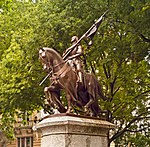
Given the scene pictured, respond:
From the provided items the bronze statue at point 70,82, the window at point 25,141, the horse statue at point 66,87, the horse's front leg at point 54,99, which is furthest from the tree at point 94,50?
the window at point 25,141

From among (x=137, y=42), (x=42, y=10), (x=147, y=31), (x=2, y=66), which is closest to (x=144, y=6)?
(x=147, y=31)

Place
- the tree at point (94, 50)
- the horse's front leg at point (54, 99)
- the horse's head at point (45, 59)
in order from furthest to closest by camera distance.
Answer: the tree at point (94, 50) < the horse's front leg at point (54, 99) < the horse's head at point (45, 59)

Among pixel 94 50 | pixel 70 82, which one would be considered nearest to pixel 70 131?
pixel 70 82

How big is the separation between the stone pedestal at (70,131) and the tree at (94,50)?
518cm

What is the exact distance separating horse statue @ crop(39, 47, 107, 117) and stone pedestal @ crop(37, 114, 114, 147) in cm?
49

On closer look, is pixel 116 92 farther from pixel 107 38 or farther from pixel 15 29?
pixel 15 29

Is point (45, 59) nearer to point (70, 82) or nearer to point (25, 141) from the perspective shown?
point (70, 82)

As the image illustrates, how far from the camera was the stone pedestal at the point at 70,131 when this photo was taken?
38.6 feet

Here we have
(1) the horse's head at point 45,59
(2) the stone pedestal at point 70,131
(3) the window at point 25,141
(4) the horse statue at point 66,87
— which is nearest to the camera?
(2) the stone pedestal at point 70,131

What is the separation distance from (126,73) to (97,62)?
152 centimetres

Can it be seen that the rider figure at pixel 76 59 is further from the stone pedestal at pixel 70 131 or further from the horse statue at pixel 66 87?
the stone pedestal at pixel 70 131

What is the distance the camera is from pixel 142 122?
2522cm

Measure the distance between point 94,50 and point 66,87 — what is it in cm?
782

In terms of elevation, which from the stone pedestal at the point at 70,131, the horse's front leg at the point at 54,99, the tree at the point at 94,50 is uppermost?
the tree at the point at 94,50
